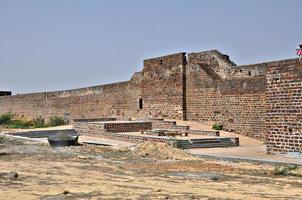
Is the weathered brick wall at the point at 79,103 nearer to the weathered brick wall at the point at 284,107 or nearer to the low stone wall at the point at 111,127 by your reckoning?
the low stone wall at the point at 111,127

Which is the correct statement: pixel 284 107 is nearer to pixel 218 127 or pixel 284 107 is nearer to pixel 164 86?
pixel 218 127

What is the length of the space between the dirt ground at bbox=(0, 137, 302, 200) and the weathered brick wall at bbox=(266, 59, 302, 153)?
1.88 m

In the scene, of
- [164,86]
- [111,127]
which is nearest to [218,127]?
[111,127]

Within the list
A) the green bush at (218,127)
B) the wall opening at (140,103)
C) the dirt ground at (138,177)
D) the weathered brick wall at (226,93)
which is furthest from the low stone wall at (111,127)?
the dirt ground at (138,177)

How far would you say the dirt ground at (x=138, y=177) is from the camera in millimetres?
7477

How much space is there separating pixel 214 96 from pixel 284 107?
7.79 meters

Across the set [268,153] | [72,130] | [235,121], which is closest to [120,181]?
[268,153]

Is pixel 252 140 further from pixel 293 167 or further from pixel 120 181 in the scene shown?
pixel 120 181

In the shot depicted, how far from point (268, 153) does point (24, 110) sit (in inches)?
1168

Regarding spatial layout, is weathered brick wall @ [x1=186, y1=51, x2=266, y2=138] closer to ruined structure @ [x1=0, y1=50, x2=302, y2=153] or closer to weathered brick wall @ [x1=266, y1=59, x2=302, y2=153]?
ruined structure @ [x1=0, y1=50, x2=302, y2=153]

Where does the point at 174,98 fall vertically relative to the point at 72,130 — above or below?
above

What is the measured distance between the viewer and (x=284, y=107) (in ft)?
41.8

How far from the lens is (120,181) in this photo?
881 centimetres

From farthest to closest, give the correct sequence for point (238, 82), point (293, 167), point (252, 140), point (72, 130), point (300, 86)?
point (72, 130), point (238, 82), point (252, 140), point (300, 86), point (293, 167)
